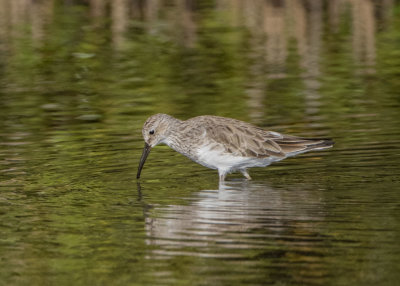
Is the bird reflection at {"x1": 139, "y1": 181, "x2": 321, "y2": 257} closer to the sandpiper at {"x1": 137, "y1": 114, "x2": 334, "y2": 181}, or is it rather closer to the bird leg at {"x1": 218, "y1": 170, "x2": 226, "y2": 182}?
the bird leg at {"x1": 218, "y1": 170, "x2": 226, "y2": 182}

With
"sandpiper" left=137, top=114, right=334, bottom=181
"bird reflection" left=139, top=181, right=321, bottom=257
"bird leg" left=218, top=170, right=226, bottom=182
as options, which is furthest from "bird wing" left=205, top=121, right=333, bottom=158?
"bird reflection" left=139, top=181, right=321, bottom=257

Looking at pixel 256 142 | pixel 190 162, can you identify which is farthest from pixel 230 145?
pixel 190 162

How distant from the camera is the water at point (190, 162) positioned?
9.23 meters

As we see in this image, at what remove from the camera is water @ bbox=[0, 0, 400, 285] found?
9.23 meters

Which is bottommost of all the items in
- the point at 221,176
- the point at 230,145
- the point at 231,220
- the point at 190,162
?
the point at 190,162

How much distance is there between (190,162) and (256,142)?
164 centimetres

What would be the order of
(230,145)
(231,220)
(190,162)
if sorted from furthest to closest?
(190,162)
(230,145)
(231,220)

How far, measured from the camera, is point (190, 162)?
14758 millimetres

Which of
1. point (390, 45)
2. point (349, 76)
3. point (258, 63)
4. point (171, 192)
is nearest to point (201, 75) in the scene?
point (258, 63)

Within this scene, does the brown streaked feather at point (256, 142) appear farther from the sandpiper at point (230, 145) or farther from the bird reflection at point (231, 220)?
the bird reflection at point (231, 220)

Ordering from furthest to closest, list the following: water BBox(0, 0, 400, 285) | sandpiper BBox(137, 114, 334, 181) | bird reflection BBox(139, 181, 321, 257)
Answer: sandpiper BBox(137, 114, 334, 181), bird reflection BBox(139, 181, 321, 257), water BBox(0, 0, 400, 285)

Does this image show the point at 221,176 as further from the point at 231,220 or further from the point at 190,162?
the point at 231,220

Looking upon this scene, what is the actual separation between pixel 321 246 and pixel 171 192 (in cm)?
339

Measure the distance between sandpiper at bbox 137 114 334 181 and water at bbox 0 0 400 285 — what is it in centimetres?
31
